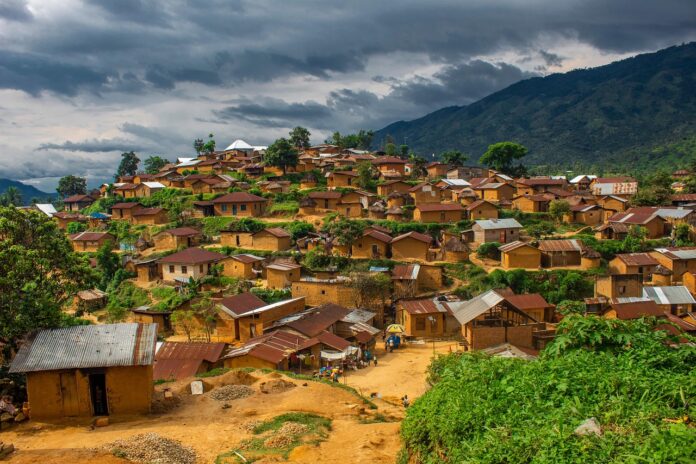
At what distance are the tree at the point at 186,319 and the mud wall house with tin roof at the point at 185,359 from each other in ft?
23.3

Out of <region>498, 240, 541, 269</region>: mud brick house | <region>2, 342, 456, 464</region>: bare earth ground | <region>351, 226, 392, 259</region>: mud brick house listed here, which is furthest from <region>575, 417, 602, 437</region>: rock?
<region>351, 226, 392, 259</region>: mud brick house

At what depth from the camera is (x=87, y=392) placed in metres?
15.5

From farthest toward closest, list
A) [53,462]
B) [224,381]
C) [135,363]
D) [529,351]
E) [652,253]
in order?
[652,253] → [529,351] → [224,381] → [135,363] → [53,462]

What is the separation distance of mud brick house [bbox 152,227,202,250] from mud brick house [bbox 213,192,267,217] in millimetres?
5043

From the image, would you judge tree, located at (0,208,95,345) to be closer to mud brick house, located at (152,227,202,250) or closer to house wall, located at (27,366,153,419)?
house wall, located at (27,366,153,419)

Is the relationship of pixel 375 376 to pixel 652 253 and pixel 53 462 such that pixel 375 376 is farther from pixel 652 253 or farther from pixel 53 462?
pixel 652 253

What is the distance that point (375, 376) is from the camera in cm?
2491

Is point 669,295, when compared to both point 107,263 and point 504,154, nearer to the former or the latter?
point 504,154

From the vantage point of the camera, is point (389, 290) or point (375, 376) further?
point (389, 290)

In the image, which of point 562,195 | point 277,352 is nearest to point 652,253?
point 562,195

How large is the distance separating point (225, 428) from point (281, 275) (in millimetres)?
24072

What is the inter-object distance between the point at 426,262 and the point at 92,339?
98.7 ft

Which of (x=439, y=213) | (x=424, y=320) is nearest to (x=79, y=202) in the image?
(x=439, y=213)

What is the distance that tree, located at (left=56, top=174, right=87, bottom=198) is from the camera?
9044cm
